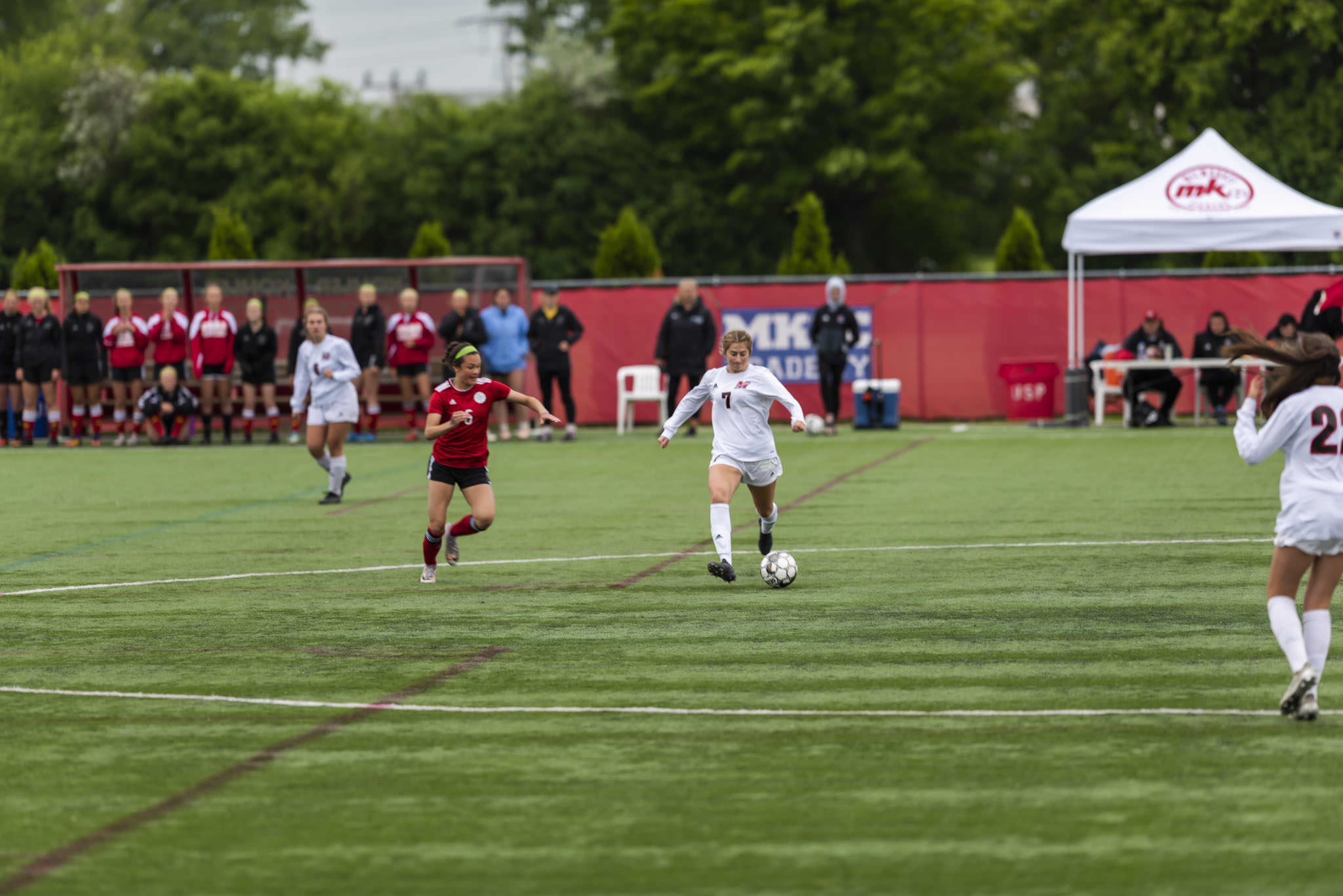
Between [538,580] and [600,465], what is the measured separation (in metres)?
9.78

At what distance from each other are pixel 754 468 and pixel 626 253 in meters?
24.1

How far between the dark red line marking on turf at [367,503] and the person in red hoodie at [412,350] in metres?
6.99

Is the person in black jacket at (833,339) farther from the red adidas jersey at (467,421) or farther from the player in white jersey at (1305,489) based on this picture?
the player in white jersey at (1305,489)

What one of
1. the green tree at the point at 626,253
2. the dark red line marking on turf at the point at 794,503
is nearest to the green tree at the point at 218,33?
the green tree at the point at 626,253

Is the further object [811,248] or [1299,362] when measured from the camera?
[811,248]

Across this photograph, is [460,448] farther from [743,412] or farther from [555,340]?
[555,340]

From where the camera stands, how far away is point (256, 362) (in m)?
26.6

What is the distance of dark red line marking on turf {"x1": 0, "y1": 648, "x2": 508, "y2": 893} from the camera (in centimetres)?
564

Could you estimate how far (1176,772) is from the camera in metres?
6.57

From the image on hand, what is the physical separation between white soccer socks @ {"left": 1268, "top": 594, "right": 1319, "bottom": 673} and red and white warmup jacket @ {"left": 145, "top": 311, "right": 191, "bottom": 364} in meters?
21.5

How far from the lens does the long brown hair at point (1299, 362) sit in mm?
→ 7463

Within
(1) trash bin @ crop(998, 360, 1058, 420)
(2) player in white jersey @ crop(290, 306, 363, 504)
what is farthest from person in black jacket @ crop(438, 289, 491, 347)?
(1) trash bin @ crop(998, 360, 1058, 420)

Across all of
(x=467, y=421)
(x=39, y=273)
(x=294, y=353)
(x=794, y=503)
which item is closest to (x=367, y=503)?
(x=794, y=503)

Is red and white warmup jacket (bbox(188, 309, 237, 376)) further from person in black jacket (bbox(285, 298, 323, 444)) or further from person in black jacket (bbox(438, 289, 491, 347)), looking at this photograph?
person in black jacket (bbox(438, 289, 491, 347))
